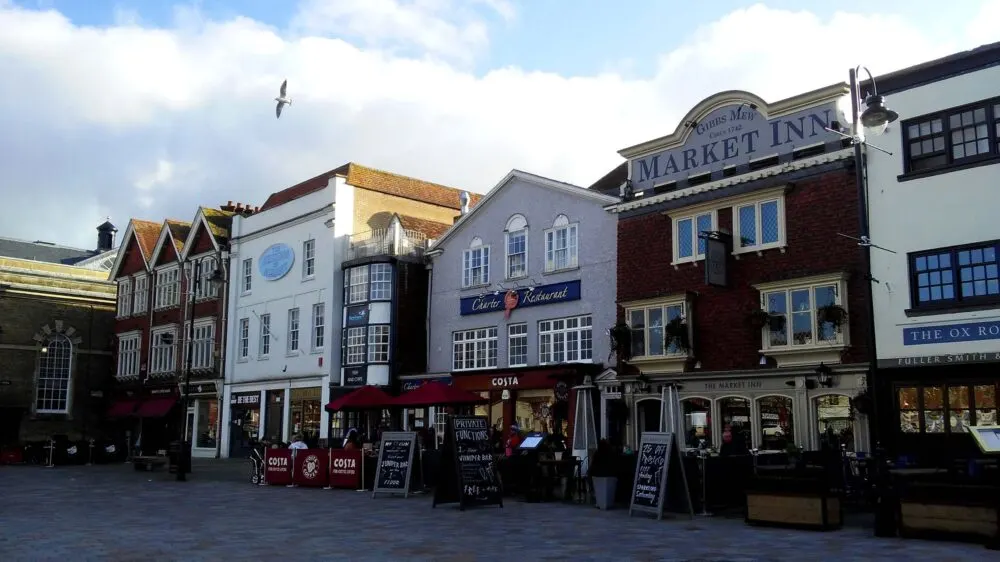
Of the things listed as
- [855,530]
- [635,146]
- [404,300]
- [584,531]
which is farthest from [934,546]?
[404,300]

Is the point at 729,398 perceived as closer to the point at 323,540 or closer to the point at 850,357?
the point at 850,357

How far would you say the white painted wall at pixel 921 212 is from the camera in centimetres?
2000

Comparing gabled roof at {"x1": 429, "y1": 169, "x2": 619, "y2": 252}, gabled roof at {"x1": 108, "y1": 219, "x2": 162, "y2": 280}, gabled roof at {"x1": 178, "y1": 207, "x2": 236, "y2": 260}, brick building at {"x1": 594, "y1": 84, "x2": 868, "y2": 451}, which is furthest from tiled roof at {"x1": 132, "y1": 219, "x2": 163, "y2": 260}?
brick building at {"x1": 594, "y1": 84, "x2": 868, "y2": 451}

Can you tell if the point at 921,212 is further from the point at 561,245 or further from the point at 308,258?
the point at 308,258

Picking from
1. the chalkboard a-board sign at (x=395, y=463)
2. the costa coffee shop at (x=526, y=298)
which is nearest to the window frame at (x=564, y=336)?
the costa coffee shop at (x=526, y=298)

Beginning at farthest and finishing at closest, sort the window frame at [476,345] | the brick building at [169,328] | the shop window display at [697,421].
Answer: the brick building at [169,328] < the window frame at [476,345] < the shop window display at [697,421]

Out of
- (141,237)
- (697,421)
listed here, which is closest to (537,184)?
(697,421)

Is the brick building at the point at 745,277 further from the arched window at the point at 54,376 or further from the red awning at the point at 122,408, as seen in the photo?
the arched window at the point at 54,376

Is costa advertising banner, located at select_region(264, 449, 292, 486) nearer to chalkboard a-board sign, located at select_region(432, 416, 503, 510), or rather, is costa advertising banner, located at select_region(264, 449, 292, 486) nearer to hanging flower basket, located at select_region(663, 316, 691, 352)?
chalkboard a-board sign, located at select_region(432, 416, 503, 510)

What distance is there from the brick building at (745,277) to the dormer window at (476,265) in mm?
6203

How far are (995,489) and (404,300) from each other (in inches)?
1007

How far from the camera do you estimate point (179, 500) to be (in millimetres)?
19781

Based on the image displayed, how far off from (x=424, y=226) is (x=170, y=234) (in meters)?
16.9

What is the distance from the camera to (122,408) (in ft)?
158
